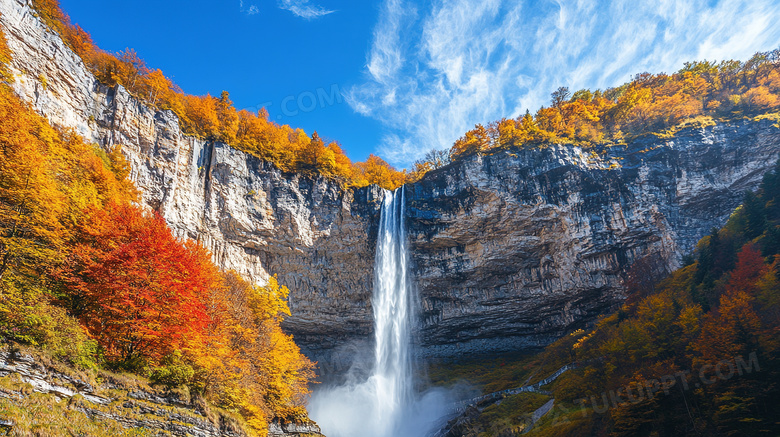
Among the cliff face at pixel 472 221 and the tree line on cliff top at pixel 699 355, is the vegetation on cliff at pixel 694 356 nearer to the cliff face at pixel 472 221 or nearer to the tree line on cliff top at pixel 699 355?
the tree line on cliff top at pixel 699 355

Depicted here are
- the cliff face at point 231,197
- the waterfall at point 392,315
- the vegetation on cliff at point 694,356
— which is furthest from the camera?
the waterfall at point 392,315

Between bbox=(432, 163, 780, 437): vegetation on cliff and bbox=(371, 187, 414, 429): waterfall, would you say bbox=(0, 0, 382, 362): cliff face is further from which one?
bbox=(432, 163, 780, 437): vegetation on cliff

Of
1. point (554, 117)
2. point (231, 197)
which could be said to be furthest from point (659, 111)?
point (231, 197)

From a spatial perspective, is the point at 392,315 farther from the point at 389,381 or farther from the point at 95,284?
the point at 95,284

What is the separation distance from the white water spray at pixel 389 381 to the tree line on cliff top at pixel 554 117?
8600 mm

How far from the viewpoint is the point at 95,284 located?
13.6m

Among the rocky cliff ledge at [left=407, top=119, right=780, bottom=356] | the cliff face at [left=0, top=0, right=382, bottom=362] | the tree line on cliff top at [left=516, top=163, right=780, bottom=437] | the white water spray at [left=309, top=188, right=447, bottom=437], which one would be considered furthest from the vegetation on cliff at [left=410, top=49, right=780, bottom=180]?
the cliff face at [left=0, top=0, right=382, bottom=362]

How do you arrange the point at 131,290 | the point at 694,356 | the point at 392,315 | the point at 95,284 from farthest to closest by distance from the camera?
1. the point at 392,315
2. the point at 694,356
3. the point at 131,290
4. the point at 95,284

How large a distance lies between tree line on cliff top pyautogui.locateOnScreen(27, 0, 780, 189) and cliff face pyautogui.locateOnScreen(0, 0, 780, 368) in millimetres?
2276

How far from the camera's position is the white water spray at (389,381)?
34.4 metres

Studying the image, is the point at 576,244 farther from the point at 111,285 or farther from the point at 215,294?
the point at 111,285

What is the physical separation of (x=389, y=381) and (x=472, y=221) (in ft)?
63.1

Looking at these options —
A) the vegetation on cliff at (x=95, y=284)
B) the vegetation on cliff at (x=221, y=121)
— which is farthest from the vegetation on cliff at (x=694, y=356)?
the vegetation on cliff at (x=221, y=121)

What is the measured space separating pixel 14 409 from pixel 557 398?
1078 inches
